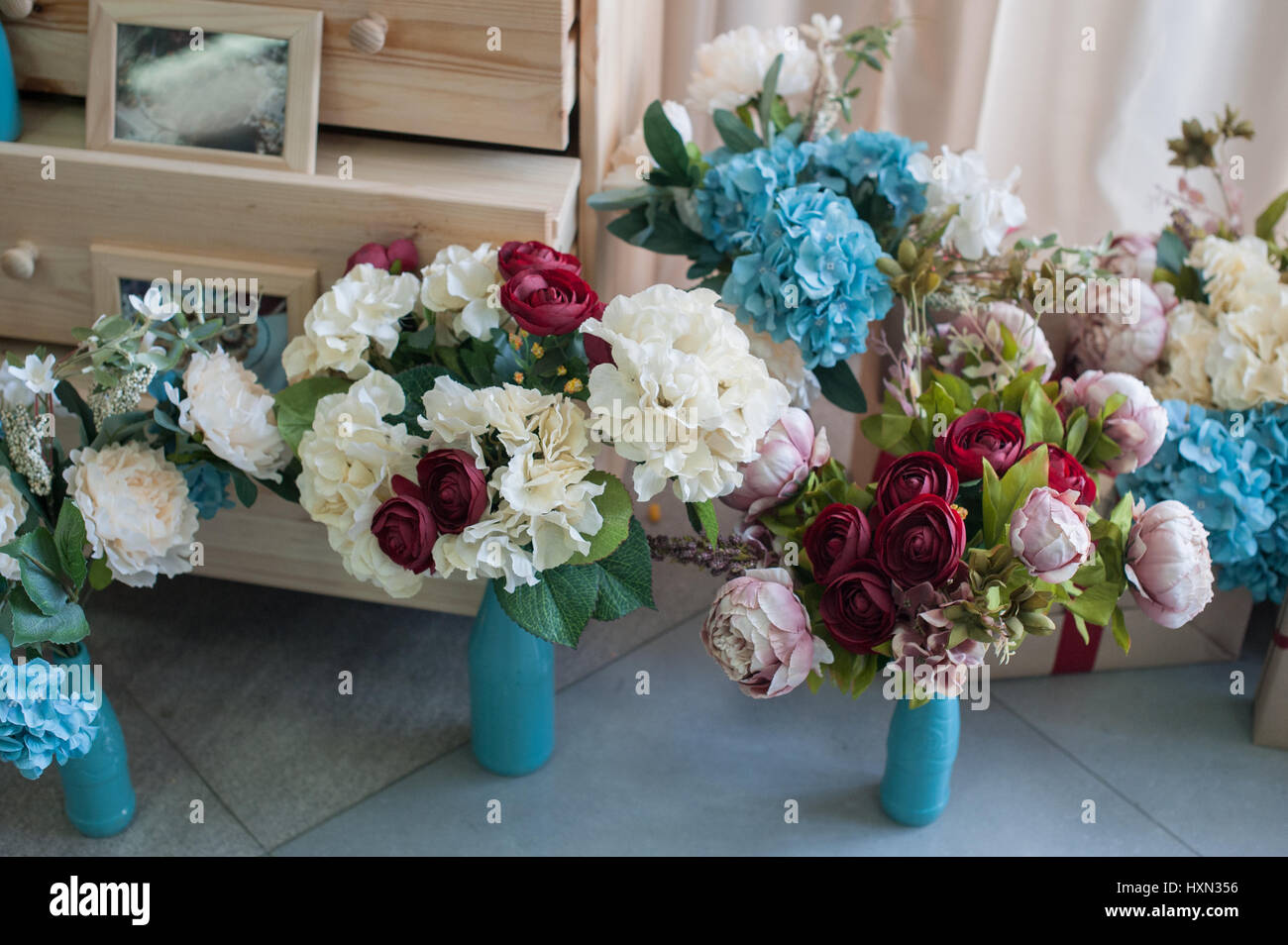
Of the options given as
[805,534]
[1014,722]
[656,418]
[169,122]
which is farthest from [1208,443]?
[169,122]

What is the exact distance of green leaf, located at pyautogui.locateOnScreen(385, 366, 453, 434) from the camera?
A: 3.14ft

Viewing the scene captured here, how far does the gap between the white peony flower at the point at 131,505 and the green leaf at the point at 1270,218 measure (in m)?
1.09

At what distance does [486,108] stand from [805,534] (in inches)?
20.6

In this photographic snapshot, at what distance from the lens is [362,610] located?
1.37 m

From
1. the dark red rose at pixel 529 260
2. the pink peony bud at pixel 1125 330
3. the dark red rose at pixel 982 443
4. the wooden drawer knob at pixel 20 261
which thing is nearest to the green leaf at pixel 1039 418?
the dark red rose at pixel 982 443

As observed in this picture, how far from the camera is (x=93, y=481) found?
937 mm

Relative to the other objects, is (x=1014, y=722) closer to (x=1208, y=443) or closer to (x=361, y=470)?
(x=1208, y=443)

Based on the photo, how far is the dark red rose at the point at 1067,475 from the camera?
0.88 metres

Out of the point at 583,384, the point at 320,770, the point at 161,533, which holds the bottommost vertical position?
the point at 320,770

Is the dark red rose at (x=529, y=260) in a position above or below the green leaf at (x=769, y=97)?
below

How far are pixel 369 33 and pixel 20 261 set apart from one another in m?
0.39

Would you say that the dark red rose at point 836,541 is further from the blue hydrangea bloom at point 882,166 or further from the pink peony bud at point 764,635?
the blue hydrangea bloom at point 882,166

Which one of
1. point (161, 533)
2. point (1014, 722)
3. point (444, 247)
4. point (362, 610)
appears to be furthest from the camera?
point (362, 610)

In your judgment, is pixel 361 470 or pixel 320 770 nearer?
pixel 361 470
